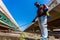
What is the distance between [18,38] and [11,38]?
0.66 feet

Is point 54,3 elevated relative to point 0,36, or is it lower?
elevated

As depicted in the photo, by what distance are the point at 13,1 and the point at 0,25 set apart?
4.12 feet

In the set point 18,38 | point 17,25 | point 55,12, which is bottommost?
point 18,38

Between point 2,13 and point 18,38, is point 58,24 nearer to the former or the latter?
point 2,13

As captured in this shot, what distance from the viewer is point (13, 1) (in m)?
7.00

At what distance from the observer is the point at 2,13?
7.57m

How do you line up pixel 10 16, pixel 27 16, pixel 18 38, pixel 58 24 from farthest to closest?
pixel 58 24 < pixel 10 16 < pixel 27 16 < pixel 18 38

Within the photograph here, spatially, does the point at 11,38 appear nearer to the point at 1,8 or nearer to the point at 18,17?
the point at 18,17

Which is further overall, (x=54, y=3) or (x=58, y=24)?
(x=58, y=24)

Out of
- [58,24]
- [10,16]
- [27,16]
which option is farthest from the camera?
[58,24]

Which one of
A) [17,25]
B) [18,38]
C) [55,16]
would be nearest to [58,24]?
[55,16]

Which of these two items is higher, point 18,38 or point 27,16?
point 27,16

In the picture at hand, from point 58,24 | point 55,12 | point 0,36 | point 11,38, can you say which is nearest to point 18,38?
point 11,38

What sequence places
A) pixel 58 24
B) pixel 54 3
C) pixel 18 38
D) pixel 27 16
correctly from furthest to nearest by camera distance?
pixel 58 24
pixel 27 16
pixel 54 3
pixel 18 38
